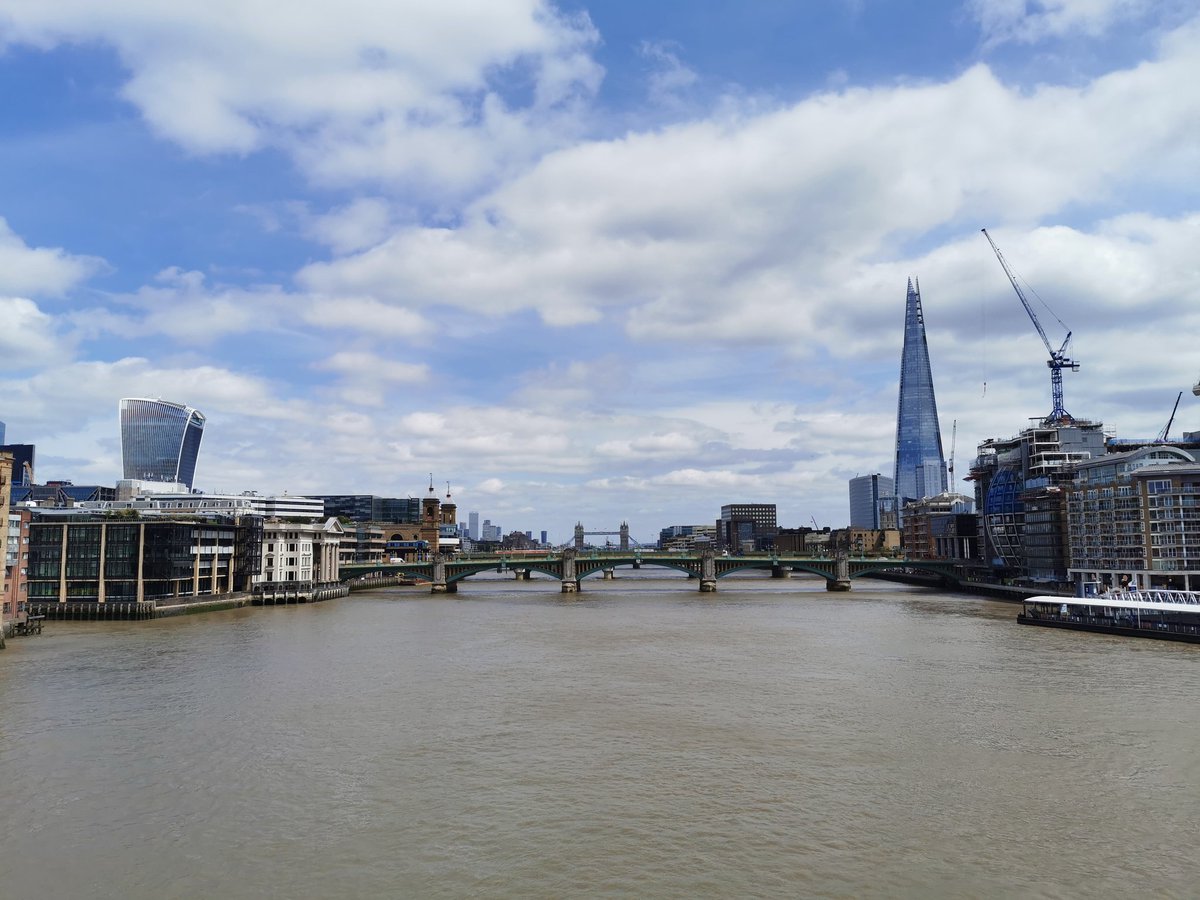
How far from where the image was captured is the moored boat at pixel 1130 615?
78.2 metres

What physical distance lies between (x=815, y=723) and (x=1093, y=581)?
106 m

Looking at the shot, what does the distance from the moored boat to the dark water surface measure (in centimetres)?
1329

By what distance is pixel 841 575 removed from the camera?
16325 centimetres

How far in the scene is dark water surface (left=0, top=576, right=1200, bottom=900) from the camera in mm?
24328

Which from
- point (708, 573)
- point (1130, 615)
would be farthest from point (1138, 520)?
point (708, 573)

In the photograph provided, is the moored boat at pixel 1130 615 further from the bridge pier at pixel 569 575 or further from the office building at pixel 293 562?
the office building at pixel 293 562

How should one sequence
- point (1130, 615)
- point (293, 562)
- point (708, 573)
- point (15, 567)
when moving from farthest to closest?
1. point (708, 573)
2. point (293, 562)
3. point (1130, 615)
4. point (15, 567)

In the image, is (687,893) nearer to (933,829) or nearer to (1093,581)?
(933,829)

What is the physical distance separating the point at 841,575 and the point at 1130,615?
7948cm

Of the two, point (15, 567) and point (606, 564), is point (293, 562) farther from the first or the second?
point (606, 564)

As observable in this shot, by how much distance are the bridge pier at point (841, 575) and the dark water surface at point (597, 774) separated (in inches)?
3738

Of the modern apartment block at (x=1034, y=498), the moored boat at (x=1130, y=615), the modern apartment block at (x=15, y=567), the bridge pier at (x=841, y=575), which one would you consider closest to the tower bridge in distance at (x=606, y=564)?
the bridge pier at (x=841, y=575)

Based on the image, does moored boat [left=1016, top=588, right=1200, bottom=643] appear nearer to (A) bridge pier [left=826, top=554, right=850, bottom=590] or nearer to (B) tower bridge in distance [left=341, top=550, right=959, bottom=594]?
(A) bridge pier [left=826, top=554, right=850, bottom=590]

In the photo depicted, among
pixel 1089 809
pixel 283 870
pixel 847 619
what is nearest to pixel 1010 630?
pixel 847 619
